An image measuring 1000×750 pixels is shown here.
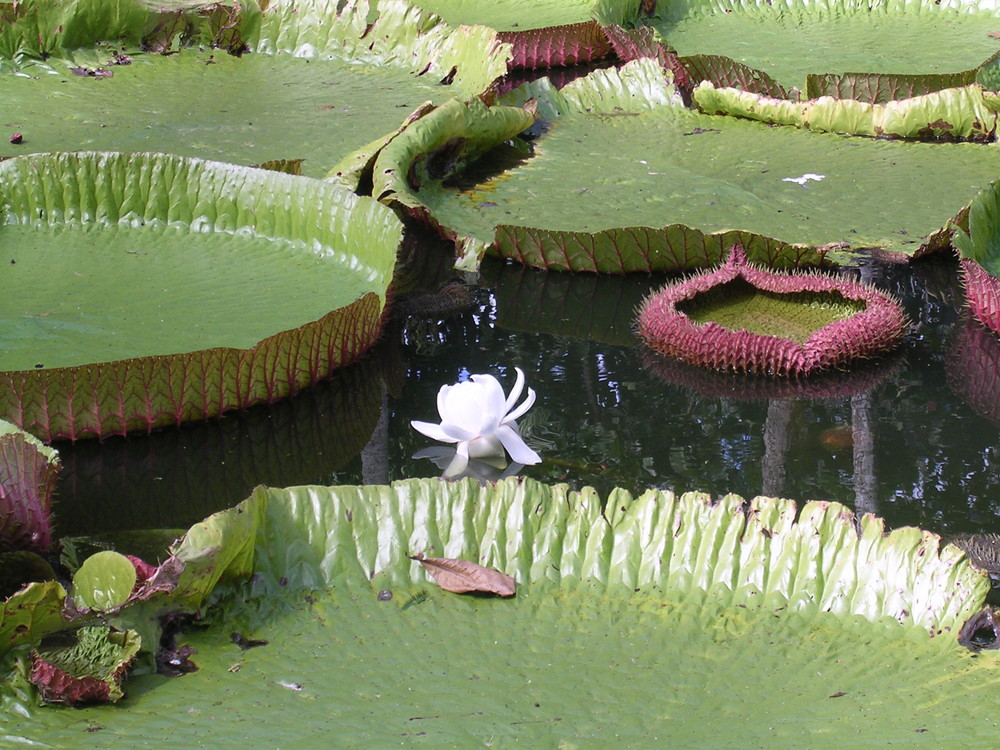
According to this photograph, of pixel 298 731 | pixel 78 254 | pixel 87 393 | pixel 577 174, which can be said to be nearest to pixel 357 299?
pixel 87 393

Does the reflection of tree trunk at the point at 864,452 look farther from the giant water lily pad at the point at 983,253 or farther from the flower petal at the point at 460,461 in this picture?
the flower petal at the point at 460,461

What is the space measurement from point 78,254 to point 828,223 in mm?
2218

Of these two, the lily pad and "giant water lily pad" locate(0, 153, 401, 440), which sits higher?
"giant water lily pad" locate(0, 153, 401, 440)

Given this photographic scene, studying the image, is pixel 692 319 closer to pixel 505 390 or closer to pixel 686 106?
pixel 505 390

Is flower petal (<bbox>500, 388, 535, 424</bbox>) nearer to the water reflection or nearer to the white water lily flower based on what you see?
the white water lily flower

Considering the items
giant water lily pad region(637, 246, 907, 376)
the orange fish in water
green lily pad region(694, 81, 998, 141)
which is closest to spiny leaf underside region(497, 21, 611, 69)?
green lily pad region(694, 81, 998, 141)

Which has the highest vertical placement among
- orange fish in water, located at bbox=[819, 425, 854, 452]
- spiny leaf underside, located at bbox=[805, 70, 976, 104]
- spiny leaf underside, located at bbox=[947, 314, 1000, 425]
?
spiny leaf underside, located at bbox=[805, 70, 976, 104]

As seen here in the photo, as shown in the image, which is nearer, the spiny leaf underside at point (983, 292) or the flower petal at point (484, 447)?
the flower petal at point (484, 447)

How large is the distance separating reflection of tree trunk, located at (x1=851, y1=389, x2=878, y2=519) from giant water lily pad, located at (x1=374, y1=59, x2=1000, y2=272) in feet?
2.15

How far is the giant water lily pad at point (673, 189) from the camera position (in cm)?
344

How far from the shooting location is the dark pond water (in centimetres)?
241

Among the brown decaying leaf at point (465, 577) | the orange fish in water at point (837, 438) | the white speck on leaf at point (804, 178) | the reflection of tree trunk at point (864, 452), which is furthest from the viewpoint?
the white speck on leaf at point (804, 178)

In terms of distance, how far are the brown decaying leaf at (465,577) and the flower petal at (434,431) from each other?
0.62m

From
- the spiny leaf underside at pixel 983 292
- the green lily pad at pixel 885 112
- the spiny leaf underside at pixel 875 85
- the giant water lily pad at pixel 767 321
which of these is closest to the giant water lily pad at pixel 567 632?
the giant water lily pad at pixel 767 321
